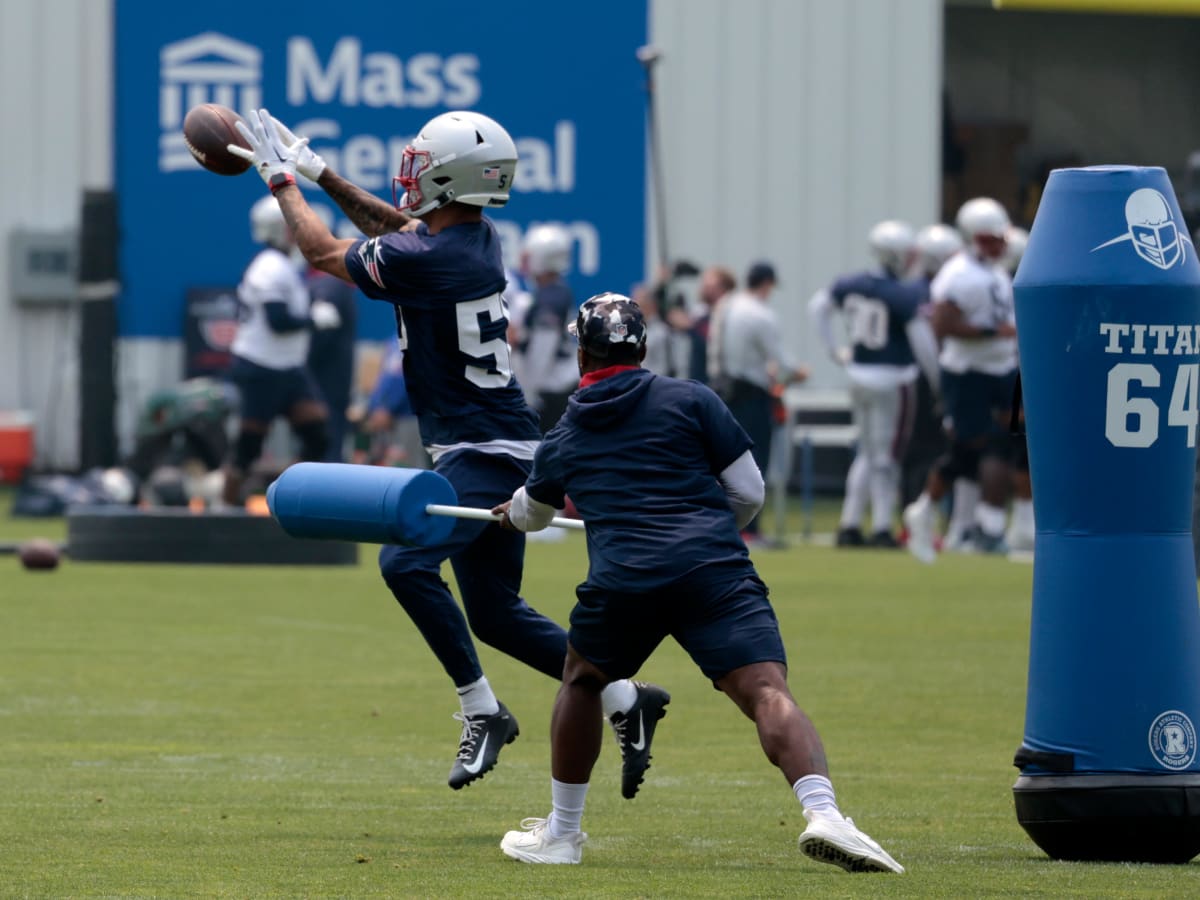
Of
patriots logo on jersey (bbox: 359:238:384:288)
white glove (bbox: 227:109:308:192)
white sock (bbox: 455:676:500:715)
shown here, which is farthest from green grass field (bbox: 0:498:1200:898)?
white glove (bbox: 227:109:308:192)

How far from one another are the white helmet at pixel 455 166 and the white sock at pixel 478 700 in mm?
1420

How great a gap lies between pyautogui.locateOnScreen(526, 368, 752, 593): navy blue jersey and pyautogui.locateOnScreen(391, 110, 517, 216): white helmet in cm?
135

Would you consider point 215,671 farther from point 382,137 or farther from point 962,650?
point 382,137

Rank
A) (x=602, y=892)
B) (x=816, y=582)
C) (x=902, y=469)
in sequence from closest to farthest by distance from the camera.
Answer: (x=602, y=892) < (x=816, y=582) < (x=902, y=469)

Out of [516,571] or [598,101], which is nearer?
[516,571]

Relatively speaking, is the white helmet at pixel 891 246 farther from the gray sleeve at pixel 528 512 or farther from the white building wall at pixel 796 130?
the gray sleeve at pixel 528 512

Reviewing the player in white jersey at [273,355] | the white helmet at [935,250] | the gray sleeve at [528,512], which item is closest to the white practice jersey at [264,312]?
the player in white jersey at [273,355]

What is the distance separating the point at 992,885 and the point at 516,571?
2208 mm

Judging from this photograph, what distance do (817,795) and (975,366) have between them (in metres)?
12.0

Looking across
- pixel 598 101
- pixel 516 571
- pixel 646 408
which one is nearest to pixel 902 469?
pixel 598 101

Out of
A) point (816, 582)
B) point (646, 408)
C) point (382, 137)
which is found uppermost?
point (382, 137)

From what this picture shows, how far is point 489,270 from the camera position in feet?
25.1

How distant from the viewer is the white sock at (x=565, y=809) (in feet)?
21.2

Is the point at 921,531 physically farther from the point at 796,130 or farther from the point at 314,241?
the point at 796,130
